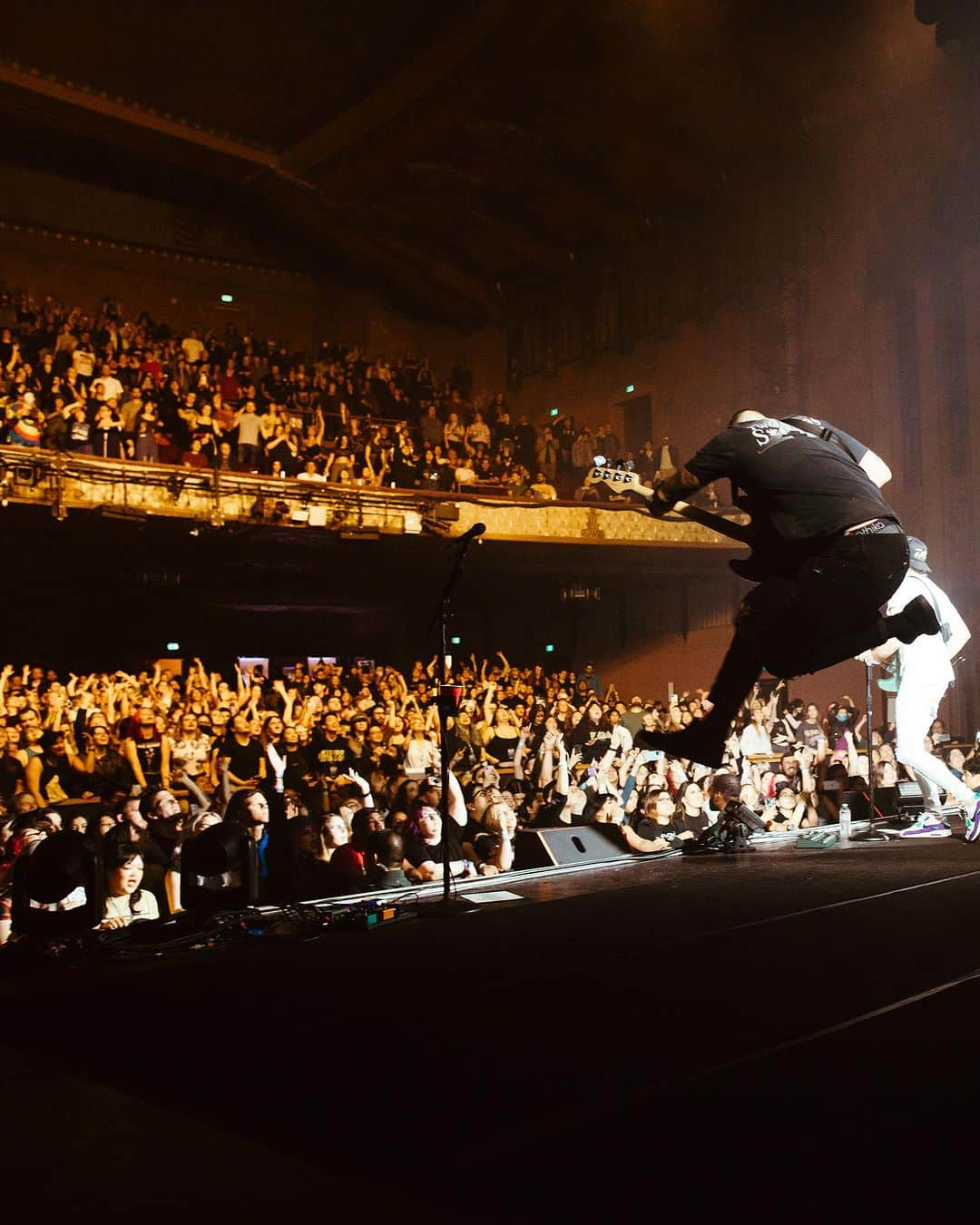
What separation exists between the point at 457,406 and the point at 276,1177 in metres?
13.1

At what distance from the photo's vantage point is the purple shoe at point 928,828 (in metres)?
6.25

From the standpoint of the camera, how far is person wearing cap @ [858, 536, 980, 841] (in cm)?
582

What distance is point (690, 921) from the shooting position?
13.2 feet

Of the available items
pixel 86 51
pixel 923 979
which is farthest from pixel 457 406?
pixel 923 979

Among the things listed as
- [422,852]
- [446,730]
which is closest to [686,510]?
[446,730]

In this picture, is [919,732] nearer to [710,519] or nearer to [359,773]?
[710,519]

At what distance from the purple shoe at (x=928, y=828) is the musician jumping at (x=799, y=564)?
320cm

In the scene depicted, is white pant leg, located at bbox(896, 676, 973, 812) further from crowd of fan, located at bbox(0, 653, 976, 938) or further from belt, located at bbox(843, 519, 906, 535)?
belt, located at bbox(843, 519, 906, 535)

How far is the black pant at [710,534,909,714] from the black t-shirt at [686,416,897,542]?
0.08m

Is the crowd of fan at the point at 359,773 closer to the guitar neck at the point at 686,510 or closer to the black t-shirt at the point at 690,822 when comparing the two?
the black t-shirt at the point at 690,822

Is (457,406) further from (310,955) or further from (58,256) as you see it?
(310,955)

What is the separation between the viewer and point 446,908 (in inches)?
180

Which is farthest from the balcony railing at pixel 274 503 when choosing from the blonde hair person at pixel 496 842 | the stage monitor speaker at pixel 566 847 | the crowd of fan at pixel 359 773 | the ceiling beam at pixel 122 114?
the stage monitor speaker at pixel 566 847

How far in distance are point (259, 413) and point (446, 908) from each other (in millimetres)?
8651
